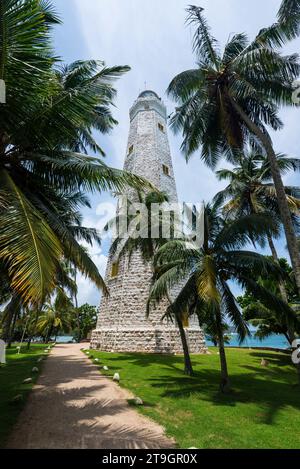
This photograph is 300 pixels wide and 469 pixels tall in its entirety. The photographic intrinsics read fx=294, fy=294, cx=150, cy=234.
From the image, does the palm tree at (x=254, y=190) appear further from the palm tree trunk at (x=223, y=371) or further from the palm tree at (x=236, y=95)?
the palm tree trunk at (x=223, y=371)

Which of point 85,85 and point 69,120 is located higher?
point 85,85

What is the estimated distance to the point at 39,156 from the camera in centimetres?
727

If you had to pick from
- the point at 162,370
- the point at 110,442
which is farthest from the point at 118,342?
the point at 110,442

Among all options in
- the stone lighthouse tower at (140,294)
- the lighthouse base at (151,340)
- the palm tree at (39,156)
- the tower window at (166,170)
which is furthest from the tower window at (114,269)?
the palm tree at (39,156)

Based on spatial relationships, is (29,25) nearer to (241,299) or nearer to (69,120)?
(69,120)

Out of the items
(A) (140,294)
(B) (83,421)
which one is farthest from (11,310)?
(A) (140,294)

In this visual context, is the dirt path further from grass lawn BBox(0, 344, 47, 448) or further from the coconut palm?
the coconut palm

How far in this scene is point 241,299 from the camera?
3303cm

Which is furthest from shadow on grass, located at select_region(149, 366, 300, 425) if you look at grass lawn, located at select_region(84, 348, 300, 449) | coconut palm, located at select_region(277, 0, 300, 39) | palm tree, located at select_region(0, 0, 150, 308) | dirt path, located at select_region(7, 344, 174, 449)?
coconut palm, located at select_region(277, 0, 300, 39)

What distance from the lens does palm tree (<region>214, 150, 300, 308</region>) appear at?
18109mm

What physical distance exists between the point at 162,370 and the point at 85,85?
12.5 meters

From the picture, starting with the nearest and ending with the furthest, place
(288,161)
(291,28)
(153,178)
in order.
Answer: (291,28), (288,161), (153,178)

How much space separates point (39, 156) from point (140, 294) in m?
15.3

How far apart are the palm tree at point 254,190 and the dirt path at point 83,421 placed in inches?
492
